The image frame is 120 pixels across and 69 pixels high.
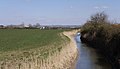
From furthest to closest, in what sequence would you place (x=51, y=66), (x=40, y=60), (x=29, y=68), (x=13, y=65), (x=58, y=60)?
(x=58, y=60) → (x=51, y=66) → (x=40, y=60) → (x=29, y=68) → (x=13, y=65)

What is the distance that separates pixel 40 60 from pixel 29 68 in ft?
9.20

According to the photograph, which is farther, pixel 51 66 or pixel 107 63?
pixel 107 63

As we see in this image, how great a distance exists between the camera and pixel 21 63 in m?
21.4

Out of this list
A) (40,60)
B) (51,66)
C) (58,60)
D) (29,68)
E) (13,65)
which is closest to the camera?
(13,65)

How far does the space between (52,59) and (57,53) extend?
358 cm

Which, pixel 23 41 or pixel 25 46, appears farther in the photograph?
pixel 23 41

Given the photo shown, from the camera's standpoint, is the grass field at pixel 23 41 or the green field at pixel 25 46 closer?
the green field at pixel 25 46

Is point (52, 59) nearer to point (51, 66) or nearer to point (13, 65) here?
point (51, 66)

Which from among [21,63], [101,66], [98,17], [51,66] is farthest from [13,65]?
[98,17]

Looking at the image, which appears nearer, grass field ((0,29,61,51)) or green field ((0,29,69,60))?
green field ((0,29,69,60))

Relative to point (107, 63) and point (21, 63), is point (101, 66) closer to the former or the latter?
point (107, 63)

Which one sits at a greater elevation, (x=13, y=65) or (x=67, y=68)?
(x=13, y=65)

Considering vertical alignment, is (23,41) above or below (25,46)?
below

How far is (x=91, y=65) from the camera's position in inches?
1401
